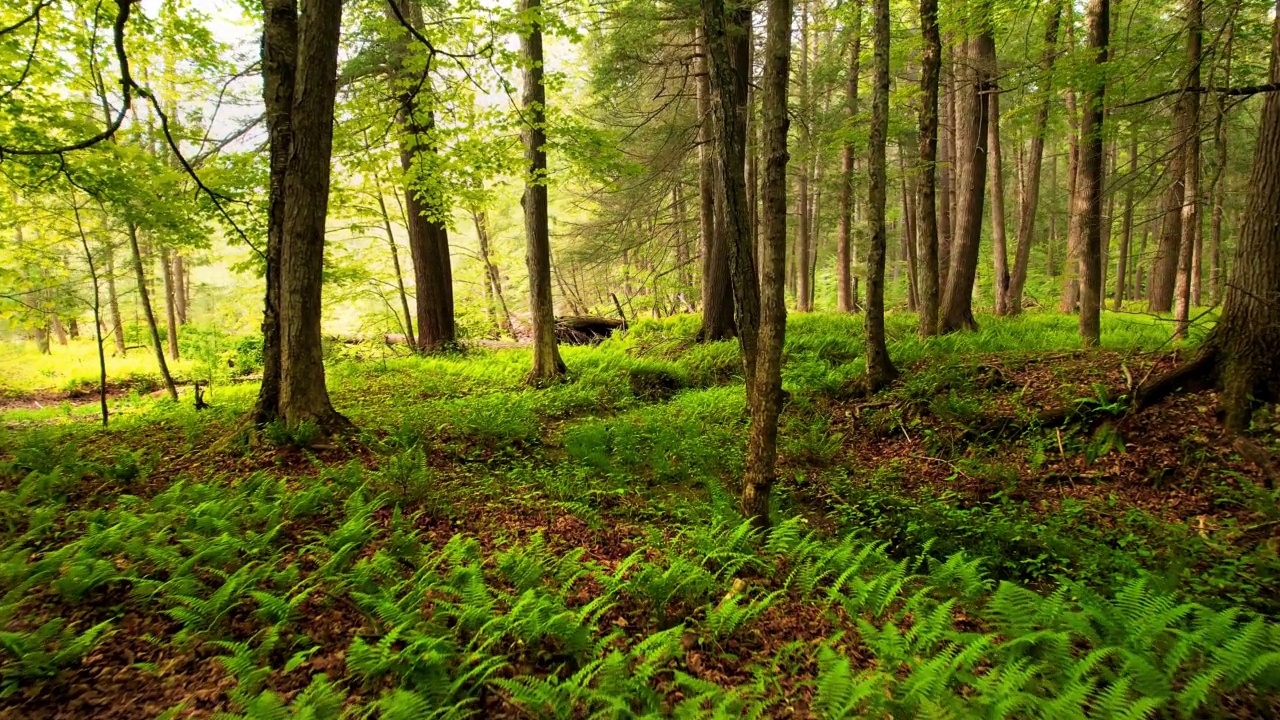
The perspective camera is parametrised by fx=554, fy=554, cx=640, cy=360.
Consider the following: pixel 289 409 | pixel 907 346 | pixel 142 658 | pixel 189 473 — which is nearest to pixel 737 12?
pixel 907 346

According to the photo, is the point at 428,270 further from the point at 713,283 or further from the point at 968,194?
the point at 968,194

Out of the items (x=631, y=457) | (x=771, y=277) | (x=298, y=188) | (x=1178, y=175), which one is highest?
(x=1178, y=175)

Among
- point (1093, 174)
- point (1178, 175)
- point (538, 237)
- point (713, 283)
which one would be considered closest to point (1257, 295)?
point (1093, 174)

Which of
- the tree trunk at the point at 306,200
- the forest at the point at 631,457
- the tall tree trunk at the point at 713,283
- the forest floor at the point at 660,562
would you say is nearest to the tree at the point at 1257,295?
the forest at the point at 631,457

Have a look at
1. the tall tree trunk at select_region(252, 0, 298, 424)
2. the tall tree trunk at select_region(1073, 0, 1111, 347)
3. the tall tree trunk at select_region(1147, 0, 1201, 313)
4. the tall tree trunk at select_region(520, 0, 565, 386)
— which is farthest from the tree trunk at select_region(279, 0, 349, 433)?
the tall tree trunk at select_region(1073, 0, 1111, 347)

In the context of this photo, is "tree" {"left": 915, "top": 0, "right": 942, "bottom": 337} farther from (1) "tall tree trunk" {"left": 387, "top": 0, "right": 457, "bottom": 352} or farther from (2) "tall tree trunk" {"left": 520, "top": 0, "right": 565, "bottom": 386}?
(1) "tall tree trunk" {"left": 387, "top": 0, "right": 457, "bottom": 352}

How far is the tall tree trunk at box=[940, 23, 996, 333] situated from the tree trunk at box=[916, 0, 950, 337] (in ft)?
5.73

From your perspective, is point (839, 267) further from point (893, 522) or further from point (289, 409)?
point (289, 409)

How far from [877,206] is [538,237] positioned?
571 cm

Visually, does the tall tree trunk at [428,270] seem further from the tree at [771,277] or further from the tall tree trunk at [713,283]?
the tree at [771,277]

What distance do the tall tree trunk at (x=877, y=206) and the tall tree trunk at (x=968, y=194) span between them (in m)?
3.90

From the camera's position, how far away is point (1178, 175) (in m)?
11.4

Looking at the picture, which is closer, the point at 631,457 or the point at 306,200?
the point at 306,200

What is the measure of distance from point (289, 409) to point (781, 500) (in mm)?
5551
